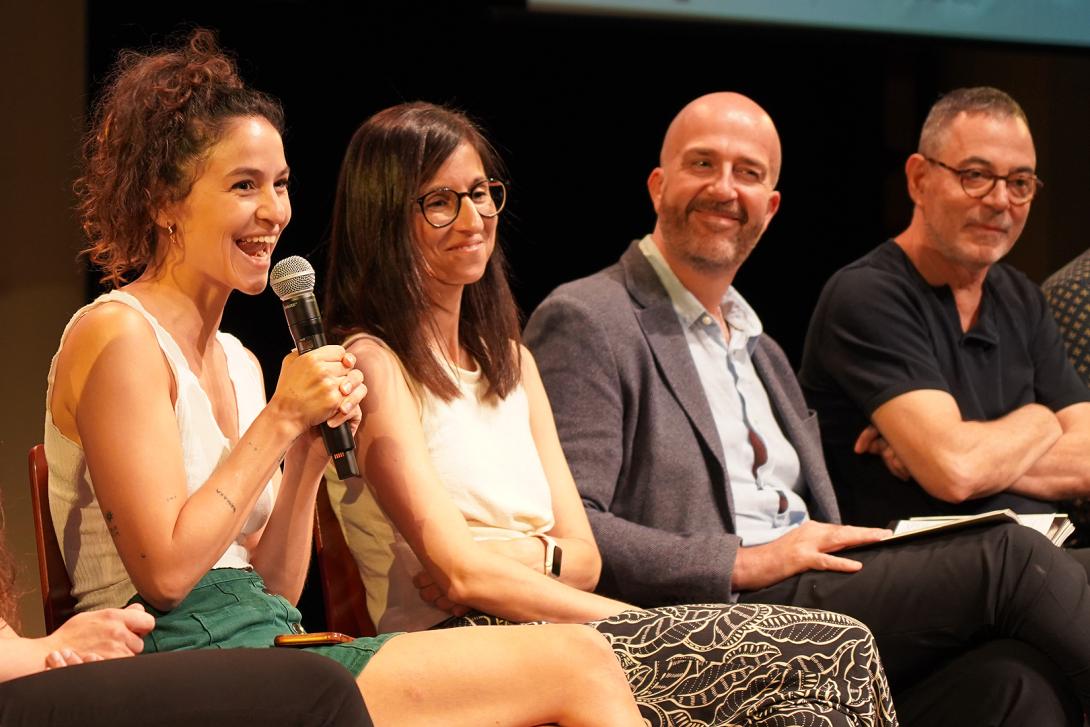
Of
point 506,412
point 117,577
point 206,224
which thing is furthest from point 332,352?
point 506,412

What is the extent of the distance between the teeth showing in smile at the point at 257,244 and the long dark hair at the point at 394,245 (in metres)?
0.36

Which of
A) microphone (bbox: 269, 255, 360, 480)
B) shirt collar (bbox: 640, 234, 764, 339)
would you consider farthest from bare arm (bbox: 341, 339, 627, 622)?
shirt collar (bbox: 640, 234, 764, 339)

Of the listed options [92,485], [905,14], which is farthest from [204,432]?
[905,14]

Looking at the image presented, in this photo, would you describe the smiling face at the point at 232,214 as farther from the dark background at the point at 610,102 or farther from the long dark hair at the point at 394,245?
the dark background at the point at 610,102

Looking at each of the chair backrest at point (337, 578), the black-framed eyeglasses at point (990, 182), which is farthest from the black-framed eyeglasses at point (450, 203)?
the black-framed eyeglasses at point (990, 182)

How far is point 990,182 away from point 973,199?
0.23ft

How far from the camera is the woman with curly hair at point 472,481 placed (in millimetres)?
2199

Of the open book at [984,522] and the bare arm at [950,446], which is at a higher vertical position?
the bare arm at [950,446]

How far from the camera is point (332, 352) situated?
1.98 meters

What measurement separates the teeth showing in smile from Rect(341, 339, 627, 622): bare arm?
31 centimetres

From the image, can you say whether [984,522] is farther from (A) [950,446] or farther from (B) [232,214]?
(B) [232,214]

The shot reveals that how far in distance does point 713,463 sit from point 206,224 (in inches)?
51.2

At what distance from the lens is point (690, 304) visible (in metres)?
3.14

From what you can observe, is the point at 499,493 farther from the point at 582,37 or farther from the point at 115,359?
the point at 582,37
